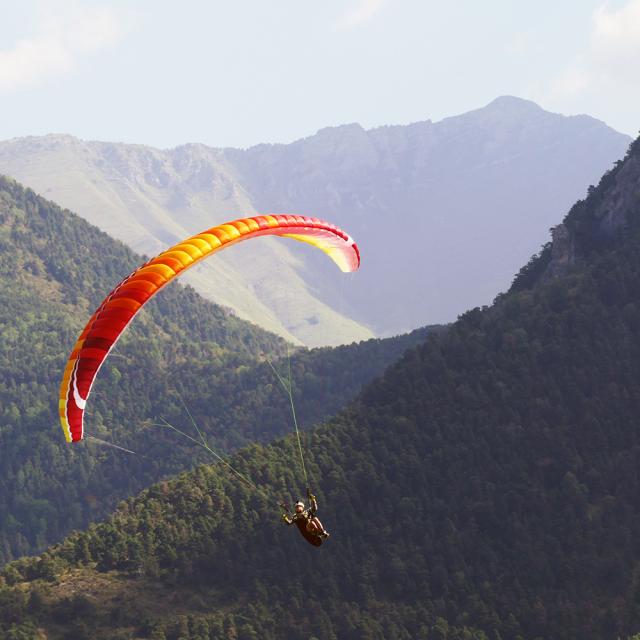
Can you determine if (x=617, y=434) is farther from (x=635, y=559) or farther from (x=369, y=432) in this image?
(x=369, y=432)

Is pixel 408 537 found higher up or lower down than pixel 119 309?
lower down

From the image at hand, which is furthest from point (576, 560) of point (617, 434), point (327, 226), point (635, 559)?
point (327, 226)

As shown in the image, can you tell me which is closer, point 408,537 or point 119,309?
point 119,309

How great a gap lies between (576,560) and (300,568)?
37.5 meters

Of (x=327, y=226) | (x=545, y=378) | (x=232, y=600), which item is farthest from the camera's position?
(x=545, y=378)

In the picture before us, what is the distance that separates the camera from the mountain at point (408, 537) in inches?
6094

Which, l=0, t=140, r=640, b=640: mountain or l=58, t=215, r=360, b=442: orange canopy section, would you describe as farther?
l=0, t=140, r=640, b=640: mountain

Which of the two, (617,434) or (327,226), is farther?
(617,434)

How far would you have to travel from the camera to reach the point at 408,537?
177m

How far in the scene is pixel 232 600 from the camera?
159875mm

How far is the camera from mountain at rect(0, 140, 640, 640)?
155 meters

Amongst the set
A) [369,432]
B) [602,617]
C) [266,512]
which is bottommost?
[602,617]

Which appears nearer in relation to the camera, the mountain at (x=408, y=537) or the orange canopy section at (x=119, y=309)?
the orange canopy section at (x=119, y=309)

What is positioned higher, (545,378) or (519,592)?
(545,378)
